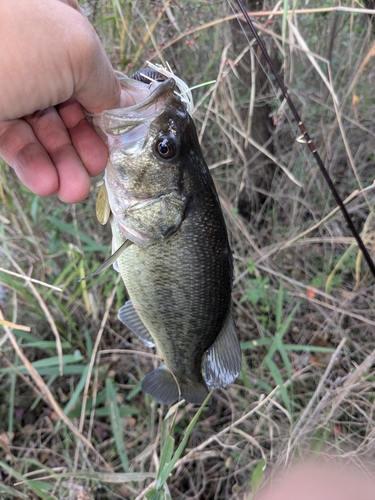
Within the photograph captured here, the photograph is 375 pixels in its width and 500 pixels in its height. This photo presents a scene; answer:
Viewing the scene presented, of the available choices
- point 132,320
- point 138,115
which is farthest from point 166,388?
point 138,115

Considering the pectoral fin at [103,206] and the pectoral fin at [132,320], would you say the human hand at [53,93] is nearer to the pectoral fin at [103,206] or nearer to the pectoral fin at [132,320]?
the pectoral fin at [103,206]

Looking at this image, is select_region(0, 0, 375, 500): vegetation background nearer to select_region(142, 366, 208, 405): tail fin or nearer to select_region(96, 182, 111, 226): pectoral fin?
select_region(142, 366, 208, 405): tail fin

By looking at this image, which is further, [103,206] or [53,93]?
[103,206]

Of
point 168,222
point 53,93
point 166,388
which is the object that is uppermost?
point 53,93

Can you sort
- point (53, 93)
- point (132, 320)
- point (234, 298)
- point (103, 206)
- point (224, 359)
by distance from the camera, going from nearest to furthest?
point (53, 93) < point (103, 206) < point (224, 359) < point (132, 320) < point (234, 298)

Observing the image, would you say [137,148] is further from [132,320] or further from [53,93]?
[132,320]

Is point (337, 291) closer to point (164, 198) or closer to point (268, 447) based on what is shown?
point (268, 447)

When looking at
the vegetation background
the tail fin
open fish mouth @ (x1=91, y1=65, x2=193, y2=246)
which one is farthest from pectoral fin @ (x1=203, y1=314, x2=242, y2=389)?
open fish mouth @ (x1=91, y1=65, x2=193, y2=246)

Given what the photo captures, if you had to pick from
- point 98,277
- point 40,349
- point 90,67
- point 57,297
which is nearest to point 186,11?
point 90,67

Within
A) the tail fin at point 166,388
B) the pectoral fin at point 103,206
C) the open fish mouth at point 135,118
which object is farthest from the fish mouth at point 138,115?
the tail fin at point 166,388
